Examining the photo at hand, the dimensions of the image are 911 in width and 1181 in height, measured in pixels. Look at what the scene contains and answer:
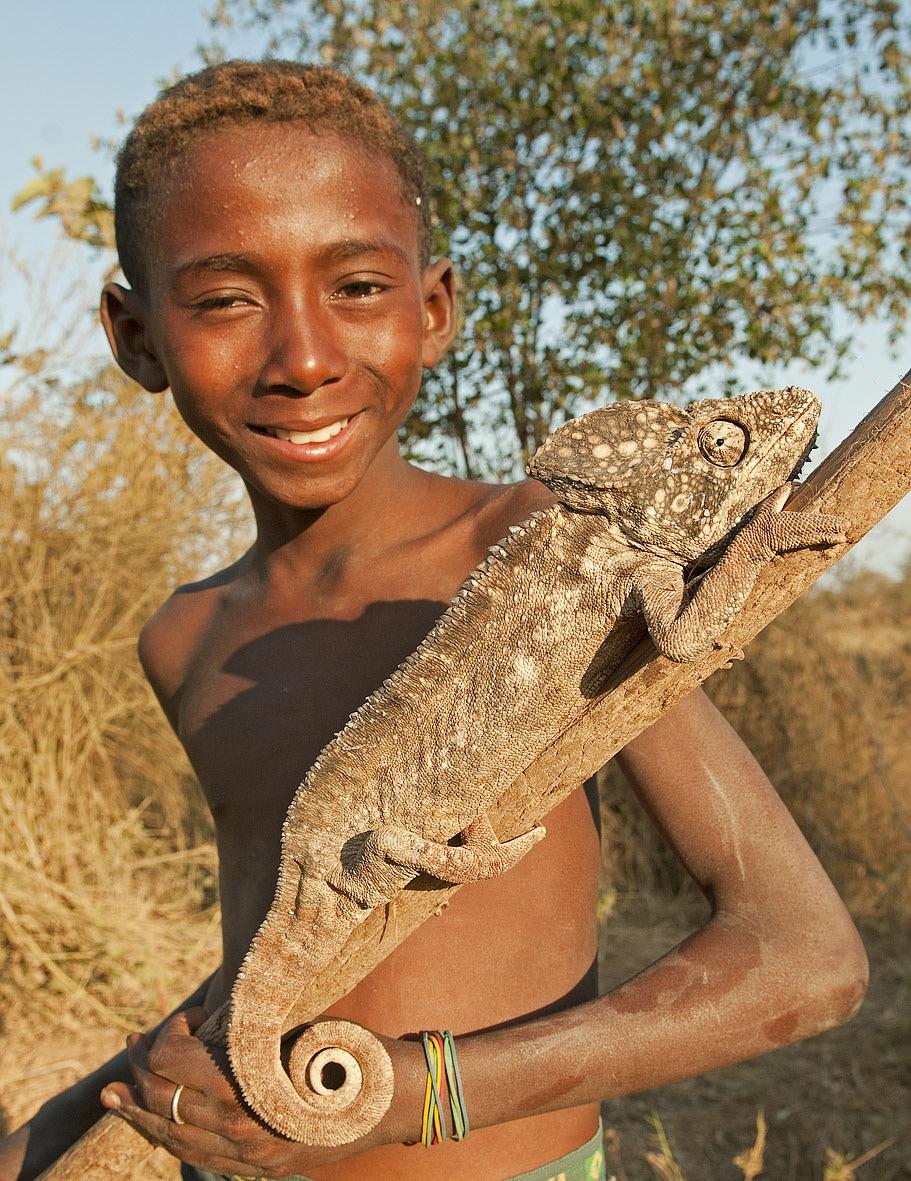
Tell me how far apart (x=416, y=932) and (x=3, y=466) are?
5.16 metres

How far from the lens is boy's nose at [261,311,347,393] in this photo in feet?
5.41

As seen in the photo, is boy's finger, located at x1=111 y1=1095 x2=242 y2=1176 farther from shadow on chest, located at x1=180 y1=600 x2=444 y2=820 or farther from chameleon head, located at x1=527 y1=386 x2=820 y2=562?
chameleon head, located at x1=527 y1=386 x2=820 y2=562

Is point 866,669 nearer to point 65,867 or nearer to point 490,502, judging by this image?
point 65,867

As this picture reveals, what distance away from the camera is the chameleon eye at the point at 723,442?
1477mm

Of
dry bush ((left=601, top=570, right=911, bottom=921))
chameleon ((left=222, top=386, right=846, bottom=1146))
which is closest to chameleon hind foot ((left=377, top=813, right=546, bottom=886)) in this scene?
chameleon ((left=222, top=386, right=846, bottom=1146))

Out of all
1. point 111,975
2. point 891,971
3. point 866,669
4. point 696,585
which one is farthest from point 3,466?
point 866,669

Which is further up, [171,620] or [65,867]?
[65,867]

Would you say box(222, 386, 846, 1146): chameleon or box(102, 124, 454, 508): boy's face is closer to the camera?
box(222, 386, 846, 1146): chameleon

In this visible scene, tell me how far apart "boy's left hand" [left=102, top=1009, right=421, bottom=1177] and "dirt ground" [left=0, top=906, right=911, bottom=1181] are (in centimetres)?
315

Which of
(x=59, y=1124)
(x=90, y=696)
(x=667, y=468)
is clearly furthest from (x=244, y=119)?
(x=90, y=696)

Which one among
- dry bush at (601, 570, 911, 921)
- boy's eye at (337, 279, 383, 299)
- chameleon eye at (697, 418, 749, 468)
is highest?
boy's eye at (337, 279, 383, 299)

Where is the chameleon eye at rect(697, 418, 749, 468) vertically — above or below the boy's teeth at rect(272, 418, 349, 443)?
below

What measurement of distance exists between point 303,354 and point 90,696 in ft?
16.9

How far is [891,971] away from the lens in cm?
626
